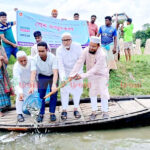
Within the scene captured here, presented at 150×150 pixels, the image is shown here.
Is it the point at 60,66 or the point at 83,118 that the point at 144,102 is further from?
the point at 60,66

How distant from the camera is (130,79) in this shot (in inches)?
318

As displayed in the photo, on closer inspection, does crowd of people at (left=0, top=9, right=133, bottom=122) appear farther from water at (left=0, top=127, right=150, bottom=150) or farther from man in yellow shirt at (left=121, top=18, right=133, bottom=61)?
man in yellow shirt at (left=121, top=18, right=133, bottom=61)

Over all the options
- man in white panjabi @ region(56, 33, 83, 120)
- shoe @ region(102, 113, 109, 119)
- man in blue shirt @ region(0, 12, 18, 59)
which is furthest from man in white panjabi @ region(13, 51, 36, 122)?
shoe @ region(102, 113, 109, 119)

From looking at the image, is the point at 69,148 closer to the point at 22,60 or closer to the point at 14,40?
the point at 22,60

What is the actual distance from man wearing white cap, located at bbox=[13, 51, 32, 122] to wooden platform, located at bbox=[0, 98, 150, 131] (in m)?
0.29

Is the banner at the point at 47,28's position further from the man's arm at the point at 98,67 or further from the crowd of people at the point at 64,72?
the man's arm at the point at 98,67

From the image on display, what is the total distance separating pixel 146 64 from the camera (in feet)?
30.9

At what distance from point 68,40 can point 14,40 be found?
233 centimetres

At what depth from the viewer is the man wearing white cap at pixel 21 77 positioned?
15.3 feet

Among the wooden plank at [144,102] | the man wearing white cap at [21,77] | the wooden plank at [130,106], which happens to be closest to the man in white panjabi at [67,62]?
the man wearing white cap at [21,77]

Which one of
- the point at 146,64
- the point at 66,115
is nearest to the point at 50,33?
the point at 66,115

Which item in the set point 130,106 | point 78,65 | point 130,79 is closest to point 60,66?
point 78,65

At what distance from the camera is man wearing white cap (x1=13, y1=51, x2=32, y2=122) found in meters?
4.65

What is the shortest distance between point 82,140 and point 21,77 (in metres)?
1.85
